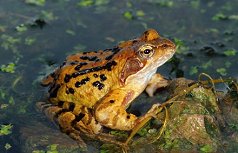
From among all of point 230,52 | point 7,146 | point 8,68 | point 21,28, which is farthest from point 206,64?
point 7,146

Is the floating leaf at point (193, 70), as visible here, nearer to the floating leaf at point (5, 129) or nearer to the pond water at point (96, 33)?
the pond water at point (96, 33)

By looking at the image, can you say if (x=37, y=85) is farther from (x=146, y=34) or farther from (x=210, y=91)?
(x=210, y=91)

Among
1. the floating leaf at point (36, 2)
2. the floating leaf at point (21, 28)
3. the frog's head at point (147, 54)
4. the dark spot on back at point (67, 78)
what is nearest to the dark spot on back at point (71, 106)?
the dark spot on back at point (67, 78)

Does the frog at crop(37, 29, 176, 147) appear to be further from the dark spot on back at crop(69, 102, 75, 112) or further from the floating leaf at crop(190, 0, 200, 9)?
the floating leaf at crop(190, 0, 200, 9)

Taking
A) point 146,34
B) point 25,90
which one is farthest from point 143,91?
point 25,90

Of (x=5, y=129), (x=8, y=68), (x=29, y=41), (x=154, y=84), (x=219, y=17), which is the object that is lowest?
(x=5, y=129)

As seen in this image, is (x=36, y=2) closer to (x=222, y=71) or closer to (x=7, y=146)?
(x=7, y=146)

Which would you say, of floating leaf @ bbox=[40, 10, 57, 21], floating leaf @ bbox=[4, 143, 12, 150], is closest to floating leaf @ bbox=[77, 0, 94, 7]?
floating leaf @ bbox=[40, 10, 57, 21]
